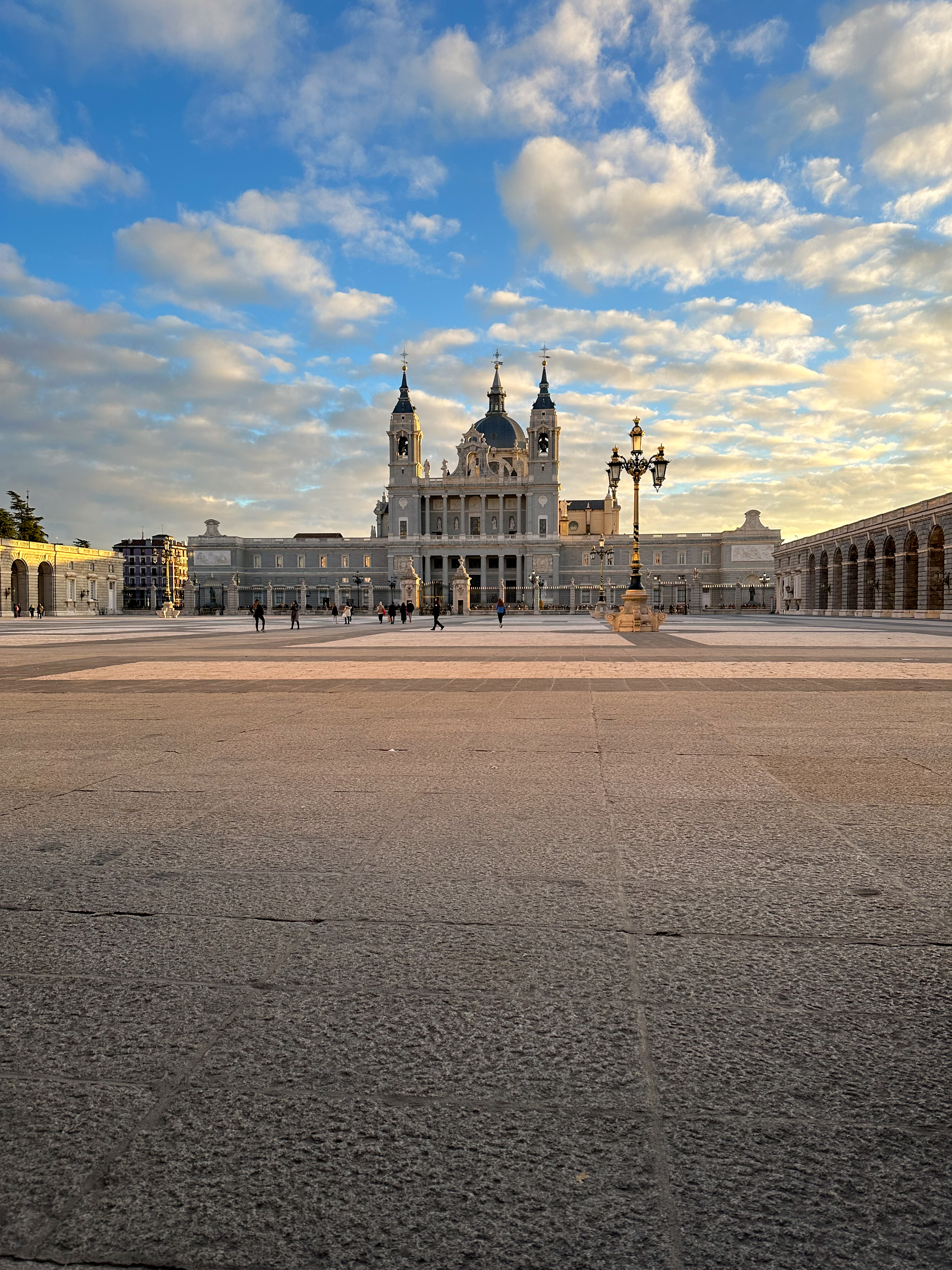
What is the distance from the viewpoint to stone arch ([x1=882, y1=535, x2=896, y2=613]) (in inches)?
2138

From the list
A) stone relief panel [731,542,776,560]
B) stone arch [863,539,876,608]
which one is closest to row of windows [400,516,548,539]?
stone relief panel [731,542,776,560]

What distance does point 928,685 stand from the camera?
11055 millimetres

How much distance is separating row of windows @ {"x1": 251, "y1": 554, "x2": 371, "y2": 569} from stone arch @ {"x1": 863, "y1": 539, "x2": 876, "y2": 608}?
6234 cm

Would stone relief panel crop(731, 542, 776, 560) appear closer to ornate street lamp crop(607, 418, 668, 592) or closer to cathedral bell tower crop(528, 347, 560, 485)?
cathedral bell tower crop(528, 347, 560, 485)

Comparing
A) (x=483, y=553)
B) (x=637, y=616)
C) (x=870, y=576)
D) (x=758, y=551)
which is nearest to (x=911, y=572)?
(x=870, y=576)

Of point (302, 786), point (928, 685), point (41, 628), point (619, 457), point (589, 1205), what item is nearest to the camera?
point (589, 1205)

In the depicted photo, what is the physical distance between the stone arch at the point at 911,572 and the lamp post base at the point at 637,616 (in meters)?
23.2

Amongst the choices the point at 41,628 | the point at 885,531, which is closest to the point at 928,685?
the point at 41,628

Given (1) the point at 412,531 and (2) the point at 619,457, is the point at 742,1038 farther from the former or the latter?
(1) the point at 412,531

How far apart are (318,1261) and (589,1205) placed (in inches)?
20.9

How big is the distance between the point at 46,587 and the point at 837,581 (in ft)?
233

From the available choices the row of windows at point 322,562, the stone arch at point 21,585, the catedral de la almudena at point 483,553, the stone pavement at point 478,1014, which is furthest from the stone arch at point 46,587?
the stone pavement at point 478,1014

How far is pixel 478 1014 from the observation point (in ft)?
7.73

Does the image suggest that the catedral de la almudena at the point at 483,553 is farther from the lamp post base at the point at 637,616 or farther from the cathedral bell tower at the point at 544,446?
the lamp post base at the point at 637,616
